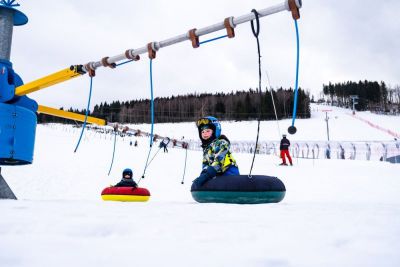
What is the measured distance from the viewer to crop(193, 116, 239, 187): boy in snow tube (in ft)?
16.3

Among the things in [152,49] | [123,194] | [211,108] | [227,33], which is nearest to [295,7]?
[227,33]

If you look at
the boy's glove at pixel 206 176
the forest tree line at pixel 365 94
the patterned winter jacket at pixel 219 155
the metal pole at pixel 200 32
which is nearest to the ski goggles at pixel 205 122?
the patterned winter jacket at pixel 219 155

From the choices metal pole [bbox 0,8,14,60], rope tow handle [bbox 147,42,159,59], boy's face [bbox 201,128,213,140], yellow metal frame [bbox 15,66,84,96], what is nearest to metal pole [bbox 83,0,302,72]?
rope tow handle [bbox 147,42,159,59]

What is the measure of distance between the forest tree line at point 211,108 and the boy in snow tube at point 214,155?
212ft

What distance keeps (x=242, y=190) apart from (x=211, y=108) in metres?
91.9

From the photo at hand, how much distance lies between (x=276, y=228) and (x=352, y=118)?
75542mm

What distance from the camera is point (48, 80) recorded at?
5.92 meters

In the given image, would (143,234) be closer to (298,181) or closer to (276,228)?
(276,228)

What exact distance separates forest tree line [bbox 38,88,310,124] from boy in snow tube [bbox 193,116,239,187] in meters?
64.7

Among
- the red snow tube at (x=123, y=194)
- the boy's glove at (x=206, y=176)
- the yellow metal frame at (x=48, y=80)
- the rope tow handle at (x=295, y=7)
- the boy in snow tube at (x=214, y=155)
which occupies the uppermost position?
the rope tow handle at (x=295, y=7)

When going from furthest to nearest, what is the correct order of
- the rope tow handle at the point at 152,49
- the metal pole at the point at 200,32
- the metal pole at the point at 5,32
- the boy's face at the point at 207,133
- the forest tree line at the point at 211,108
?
the forest tree line at the point at 211,108
the rope tow handle at the point at 152,49
the metal pole at the point at 5,32
the boy's face at the point at 207,133
the metal pole at the point at 200,32

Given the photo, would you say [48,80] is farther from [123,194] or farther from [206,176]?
[206,176]

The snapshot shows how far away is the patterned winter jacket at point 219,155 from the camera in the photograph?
16.6ft

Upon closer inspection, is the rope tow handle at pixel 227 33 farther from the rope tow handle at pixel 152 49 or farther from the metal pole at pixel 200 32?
the rope tow handle at pixel 152 49
